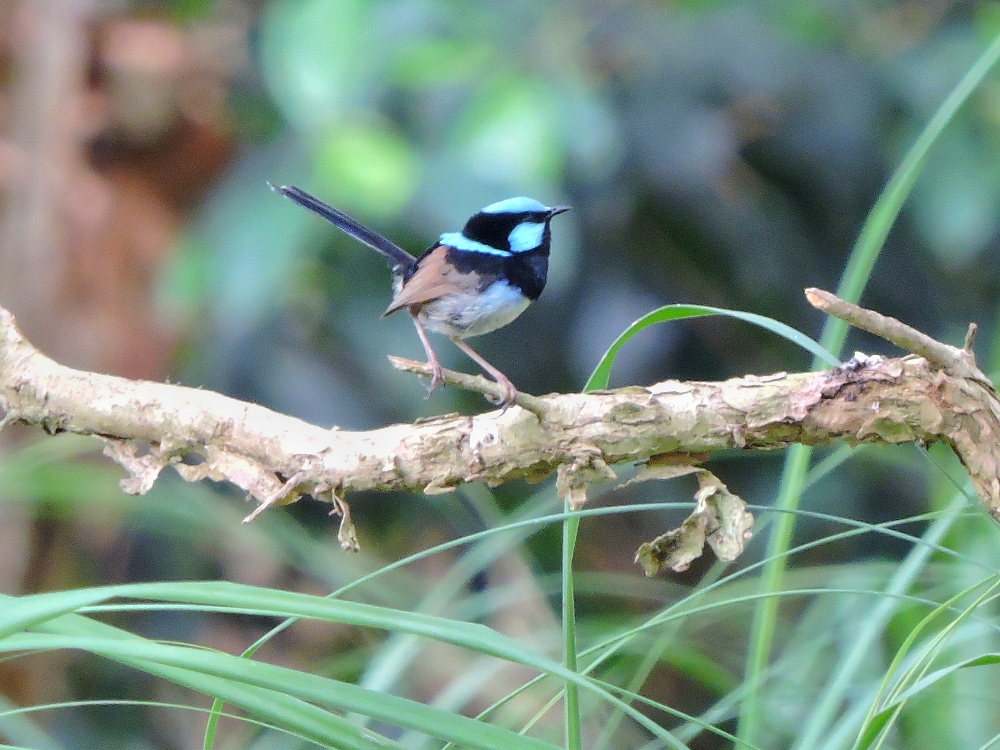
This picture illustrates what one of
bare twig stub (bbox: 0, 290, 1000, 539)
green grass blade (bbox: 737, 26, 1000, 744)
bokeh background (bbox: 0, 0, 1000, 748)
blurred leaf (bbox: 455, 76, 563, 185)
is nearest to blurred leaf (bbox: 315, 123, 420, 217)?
bokeh background (bbox: 0, 0, 1000, 748)

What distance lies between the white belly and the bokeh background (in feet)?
0.60

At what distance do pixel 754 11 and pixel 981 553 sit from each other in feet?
3.95

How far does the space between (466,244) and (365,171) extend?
21 centimetres

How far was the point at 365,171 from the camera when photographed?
5.90ft

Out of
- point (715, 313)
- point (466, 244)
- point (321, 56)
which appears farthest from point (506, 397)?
point (321, 56)

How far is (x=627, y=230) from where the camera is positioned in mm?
2225

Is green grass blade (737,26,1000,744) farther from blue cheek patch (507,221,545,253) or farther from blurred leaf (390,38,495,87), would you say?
blurred leaf (390,38,495,87)

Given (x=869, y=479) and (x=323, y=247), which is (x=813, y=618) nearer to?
(x=869, y=479)

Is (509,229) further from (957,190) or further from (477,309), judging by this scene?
(957,190)

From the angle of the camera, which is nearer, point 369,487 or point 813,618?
point 369,487

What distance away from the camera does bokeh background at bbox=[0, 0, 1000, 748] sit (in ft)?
6.14

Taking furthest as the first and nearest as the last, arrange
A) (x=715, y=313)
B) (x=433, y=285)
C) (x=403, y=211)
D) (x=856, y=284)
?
1. (x=403, y=211)
2. (x=433, y=285)
3. (x=856, y=284)
4. (x=715, y=313)

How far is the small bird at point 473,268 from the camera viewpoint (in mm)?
1688

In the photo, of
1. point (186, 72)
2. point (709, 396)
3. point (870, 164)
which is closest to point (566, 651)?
point (709, 396)
